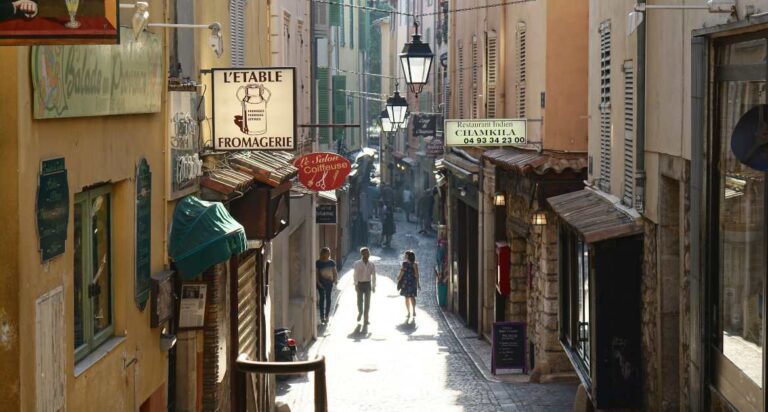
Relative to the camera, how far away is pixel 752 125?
8.24 meters

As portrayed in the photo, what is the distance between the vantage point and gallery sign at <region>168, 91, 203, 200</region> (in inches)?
460

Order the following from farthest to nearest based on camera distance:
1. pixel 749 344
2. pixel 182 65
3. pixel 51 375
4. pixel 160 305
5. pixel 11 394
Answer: pixel 182 65
pixel 160 305
pixel 749 344
pixel 51 375
pixel 11 394

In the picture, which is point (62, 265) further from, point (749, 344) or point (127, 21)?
point (749, 344)

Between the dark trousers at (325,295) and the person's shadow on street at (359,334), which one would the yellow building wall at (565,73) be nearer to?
the person's shadow on street at (359,334)

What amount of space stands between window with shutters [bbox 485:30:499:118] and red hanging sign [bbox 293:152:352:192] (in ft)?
21.2

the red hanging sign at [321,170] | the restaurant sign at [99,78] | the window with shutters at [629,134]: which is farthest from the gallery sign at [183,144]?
the red hanging sign at [321,170]

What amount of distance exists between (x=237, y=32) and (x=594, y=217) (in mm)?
5259

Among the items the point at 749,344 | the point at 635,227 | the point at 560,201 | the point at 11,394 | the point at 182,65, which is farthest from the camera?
the point at 560,201

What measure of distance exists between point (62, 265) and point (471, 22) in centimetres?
2196

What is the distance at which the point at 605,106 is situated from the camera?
16.0 meters

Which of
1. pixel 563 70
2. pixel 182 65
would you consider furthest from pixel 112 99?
pixel 563 70

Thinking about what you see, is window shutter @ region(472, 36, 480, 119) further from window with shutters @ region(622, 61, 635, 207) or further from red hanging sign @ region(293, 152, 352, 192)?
window with shutters @ region(622, 61, 635, 207)

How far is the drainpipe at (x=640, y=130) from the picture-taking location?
1338 cm

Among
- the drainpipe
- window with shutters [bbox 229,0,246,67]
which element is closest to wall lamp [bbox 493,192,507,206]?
window with shutters [bbox 229,0,246,67]
